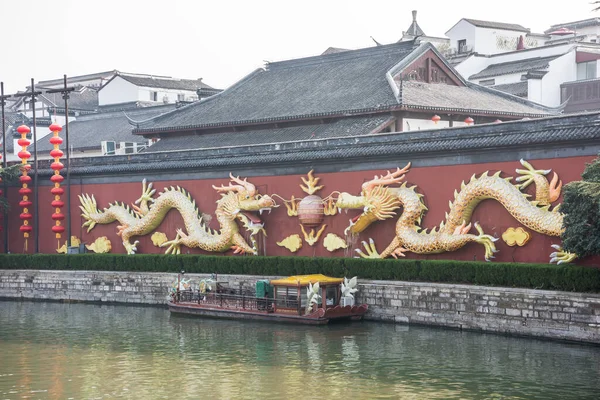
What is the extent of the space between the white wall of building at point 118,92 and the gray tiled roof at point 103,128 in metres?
4.97

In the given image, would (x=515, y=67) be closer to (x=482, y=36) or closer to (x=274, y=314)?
(x=482, y=36)

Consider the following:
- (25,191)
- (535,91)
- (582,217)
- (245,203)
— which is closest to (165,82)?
(535,91)

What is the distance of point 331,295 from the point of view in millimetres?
23156

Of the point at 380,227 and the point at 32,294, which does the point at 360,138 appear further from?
the point at 32,294

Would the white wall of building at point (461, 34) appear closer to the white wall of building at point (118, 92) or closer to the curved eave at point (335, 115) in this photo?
the white wall of building at point (118, 92)

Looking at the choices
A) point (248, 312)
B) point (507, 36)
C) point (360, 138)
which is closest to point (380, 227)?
point (360, 138)

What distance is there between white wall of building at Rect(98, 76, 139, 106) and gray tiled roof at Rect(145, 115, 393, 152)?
1872 centimetres

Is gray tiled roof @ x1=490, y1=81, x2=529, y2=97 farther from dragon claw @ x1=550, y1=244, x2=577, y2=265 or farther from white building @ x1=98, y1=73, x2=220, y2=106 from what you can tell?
dragon claw @ x1=550, y1=244, x2=577, y2=265

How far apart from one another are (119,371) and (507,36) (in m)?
41.5

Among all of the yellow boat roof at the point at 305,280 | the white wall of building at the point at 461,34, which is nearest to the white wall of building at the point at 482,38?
the white wall of building at the point at 461,34

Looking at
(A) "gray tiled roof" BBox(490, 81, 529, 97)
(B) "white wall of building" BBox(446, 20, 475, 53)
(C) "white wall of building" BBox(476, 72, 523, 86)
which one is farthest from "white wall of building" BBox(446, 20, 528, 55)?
(A) "gray tiled roof" BBox(490, 81, 529, 97)

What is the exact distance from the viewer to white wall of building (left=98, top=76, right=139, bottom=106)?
53875 mm

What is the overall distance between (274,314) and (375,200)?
3.67m

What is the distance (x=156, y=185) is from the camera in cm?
2961
